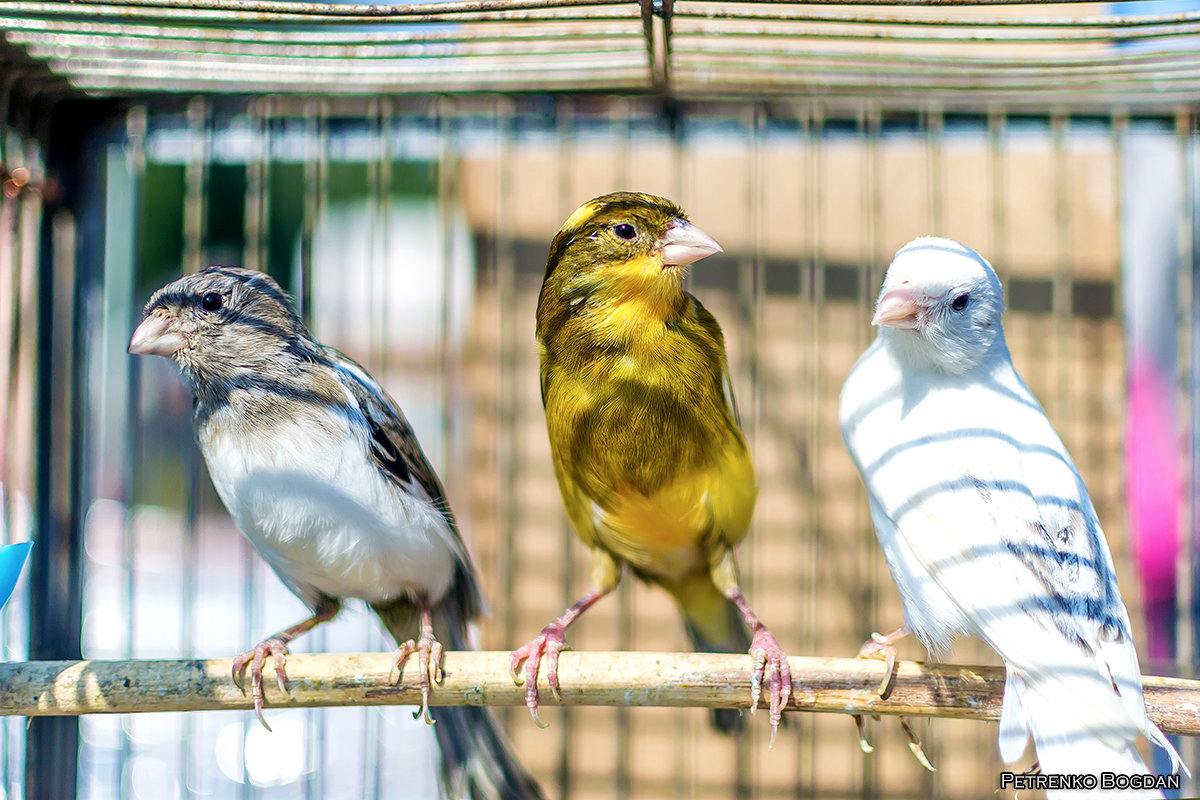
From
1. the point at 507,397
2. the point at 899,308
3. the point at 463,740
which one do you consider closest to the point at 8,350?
the point at 507,397

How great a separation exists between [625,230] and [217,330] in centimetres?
66

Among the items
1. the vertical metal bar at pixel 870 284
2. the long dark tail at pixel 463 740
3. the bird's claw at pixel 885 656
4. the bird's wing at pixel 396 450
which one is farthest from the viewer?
the vertical metal bar at pixel 870 284

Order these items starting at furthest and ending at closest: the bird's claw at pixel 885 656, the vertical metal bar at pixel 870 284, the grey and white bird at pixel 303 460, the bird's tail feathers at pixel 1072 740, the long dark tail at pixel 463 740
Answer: the vertical metal bar at pixel 870 284, the long dark tail at pixel 463 740, the grey and white bird at pixel 303 460, the bird's claw at pixel 885 656, the bird's tail feathers at pixel 1072 740

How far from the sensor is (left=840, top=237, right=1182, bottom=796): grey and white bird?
0.97 meters

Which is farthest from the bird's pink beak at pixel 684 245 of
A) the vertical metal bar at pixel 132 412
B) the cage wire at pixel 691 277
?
the vertical metal bar at pixel 132 412

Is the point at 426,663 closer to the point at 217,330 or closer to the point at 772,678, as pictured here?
the point at 772,678

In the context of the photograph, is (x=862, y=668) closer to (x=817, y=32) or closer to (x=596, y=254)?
(x=596, y=254)

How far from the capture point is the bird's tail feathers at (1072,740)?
93 cm

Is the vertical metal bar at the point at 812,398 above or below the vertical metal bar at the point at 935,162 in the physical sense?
below

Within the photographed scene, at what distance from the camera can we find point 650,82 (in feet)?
5.09

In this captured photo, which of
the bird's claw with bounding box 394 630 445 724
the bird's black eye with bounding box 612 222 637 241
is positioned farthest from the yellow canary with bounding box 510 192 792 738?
the bird's claw with bounding box 394 630 445 724

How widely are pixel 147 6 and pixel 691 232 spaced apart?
0.82 meters

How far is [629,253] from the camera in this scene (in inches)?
50.1

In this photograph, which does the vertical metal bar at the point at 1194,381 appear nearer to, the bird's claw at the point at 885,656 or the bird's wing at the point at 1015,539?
the bird's wing at the point at 1015,539
